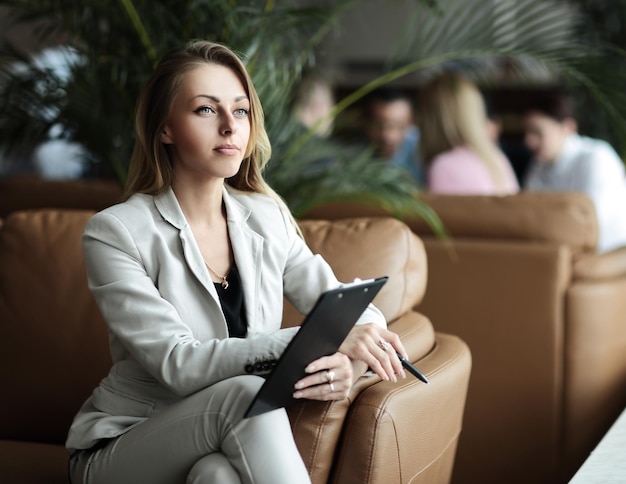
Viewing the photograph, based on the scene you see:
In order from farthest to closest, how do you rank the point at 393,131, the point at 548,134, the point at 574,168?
the point at 393,131
the point at 548,134
the point at 574,168

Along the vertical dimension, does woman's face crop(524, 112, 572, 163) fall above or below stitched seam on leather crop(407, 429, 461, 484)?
below

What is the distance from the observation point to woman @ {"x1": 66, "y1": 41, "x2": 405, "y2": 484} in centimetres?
156

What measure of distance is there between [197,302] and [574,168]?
313 cm

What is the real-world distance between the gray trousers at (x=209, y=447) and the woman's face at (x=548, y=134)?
11.3 feet

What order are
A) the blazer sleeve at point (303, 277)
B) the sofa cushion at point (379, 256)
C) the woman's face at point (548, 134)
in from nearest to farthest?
the blazer sleeve at point (303, 277)
the sofa cushion at point (379, 256)
the woman's face at point (548, 134)

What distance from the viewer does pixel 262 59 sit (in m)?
2.58

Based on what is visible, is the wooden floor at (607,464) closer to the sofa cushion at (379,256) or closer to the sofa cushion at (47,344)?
the sofa cushion at (379,256)

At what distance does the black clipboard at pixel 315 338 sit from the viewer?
1425 millimetres

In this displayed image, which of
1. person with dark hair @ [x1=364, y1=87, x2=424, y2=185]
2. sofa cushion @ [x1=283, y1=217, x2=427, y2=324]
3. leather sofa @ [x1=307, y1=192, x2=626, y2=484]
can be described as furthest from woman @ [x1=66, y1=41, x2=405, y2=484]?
person with dark hair @ [x1=364, y1=87, x2=424, y2=185]

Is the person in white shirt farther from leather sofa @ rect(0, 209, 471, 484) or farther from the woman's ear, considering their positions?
the woman's ear

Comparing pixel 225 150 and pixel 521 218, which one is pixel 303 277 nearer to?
pixel 225 150

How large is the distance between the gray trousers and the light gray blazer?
4 cm

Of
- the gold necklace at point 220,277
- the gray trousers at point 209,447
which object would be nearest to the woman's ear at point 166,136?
the gold necklace at point 220,277

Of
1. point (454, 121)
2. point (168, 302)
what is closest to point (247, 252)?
point (168, 302)
